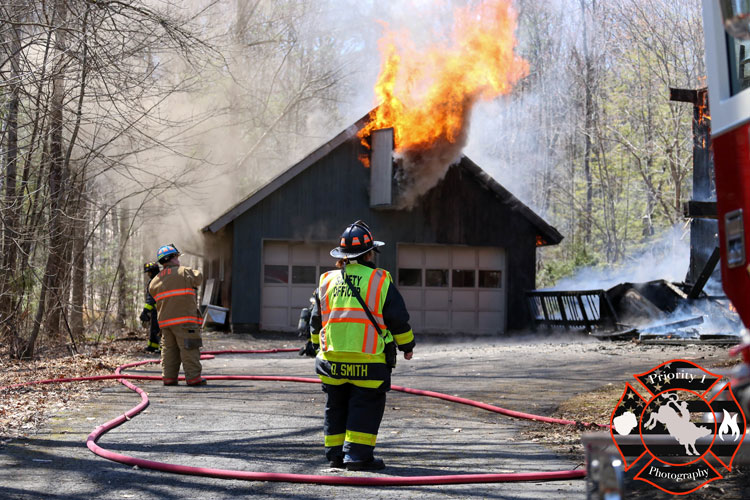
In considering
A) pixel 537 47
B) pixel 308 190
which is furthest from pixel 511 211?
pixel 537 47

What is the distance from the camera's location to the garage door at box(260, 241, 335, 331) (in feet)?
75.2

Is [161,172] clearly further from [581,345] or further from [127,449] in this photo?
[127,449]

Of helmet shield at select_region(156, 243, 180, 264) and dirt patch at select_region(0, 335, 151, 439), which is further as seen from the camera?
helmet shield at select_region(156, 243, 180, 264)

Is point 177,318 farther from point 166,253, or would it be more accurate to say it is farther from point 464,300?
point 464,300

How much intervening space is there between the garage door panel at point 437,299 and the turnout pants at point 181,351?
536 inches

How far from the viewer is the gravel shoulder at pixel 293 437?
519cm

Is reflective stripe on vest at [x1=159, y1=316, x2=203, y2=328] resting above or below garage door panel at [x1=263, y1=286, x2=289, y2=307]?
below

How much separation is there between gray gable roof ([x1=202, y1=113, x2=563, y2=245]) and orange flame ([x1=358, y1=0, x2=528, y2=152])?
1.41 m

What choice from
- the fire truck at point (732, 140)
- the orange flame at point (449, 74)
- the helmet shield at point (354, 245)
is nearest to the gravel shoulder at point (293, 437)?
the helmet shield at point (354, 245)

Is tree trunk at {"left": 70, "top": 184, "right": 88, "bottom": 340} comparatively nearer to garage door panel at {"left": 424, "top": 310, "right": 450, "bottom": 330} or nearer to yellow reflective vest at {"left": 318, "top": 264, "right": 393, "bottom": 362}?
garage door panel at {"left": 424, "top": 310, "right": 450, "bottom": 330}

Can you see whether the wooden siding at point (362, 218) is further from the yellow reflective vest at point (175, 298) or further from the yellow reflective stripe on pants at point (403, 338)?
the yellow reflective stripe on pants at point (403, 338)

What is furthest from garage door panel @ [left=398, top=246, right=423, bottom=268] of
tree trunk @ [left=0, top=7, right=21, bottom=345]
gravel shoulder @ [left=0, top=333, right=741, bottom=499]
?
tree trunk @ [left=0, top=7, right=21, bottom=345]

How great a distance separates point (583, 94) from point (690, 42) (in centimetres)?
745

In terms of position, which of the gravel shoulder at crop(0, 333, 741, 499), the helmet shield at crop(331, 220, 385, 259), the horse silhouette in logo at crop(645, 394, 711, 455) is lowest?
the gravel shoulder at crop(0, 333, 741, 499)
